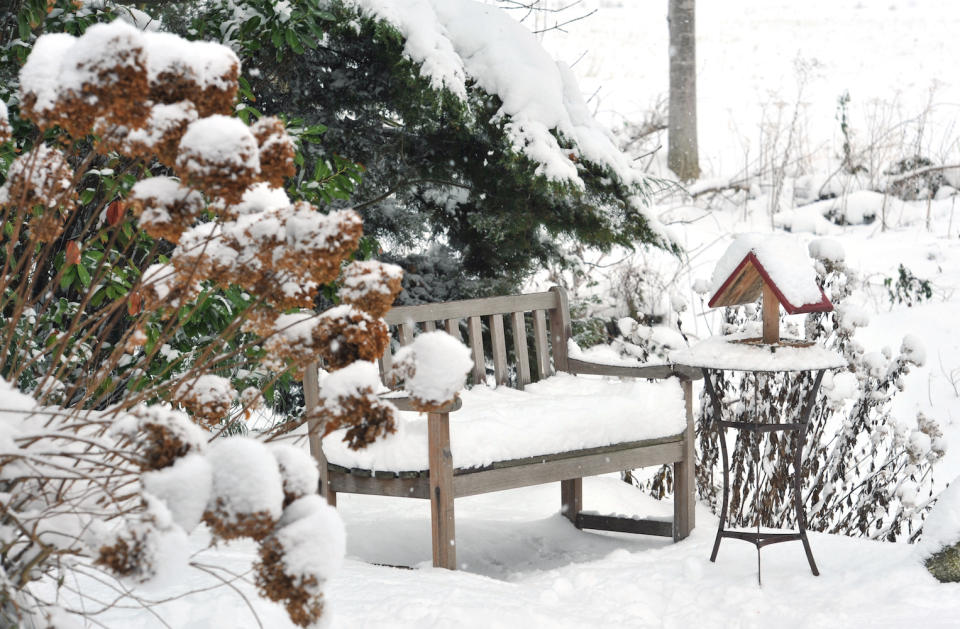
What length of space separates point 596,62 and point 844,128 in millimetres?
5614

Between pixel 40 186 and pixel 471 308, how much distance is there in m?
2.40

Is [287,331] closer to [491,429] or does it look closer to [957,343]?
[491,429]

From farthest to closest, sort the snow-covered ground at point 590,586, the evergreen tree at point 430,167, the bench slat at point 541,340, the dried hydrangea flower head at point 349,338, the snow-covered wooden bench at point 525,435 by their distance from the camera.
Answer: the evergreen tree at point 430,167, the bench slat at point 541,340, the snow-covered wooden bench at point 525,435, the snow-covered ground at point 590,586, the dried hydrangea flower head at point 349,338

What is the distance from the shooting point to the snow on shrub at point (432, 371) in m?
1.40

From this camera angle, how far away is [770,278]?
315 cm

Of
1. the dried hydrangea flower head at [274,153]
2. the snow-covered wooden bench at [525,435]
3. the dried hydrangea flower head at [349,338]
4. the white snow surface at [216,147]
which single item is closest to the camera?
the white snow surface at [216,147]

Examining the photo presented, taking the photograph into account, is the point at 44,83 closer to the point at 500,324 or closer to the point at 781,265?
the point at 781,265

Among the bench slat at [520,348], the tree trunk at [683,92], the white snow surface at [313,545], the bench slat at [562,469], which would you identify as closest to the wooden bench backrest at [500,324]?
the bench slat at [520,348]

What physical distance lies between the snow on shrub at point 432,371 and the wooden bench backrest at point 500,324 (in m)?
2.11

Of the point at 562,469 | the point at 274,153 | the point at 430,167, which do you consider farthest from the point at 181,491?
the point at 430,167

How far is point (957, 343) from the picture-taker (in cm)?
611

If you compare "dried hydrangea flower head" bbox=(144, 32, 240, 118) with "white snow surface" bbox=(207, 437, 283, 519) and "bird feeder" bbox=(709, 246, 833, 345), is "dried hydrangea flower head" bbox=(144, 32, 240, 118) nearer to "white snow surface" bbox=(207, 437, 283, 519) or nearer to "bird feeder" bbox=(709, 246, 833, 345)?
"white snow surface" bbox=(207, 437, 283, 519)

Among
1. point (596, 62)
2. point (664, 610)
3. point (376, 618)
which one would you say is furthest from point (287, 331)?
point (596, 62)

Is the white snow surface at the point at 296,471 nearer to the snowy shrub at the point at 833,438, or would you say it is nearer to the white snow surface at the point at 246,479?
the white snow surface at the point at 246,479
